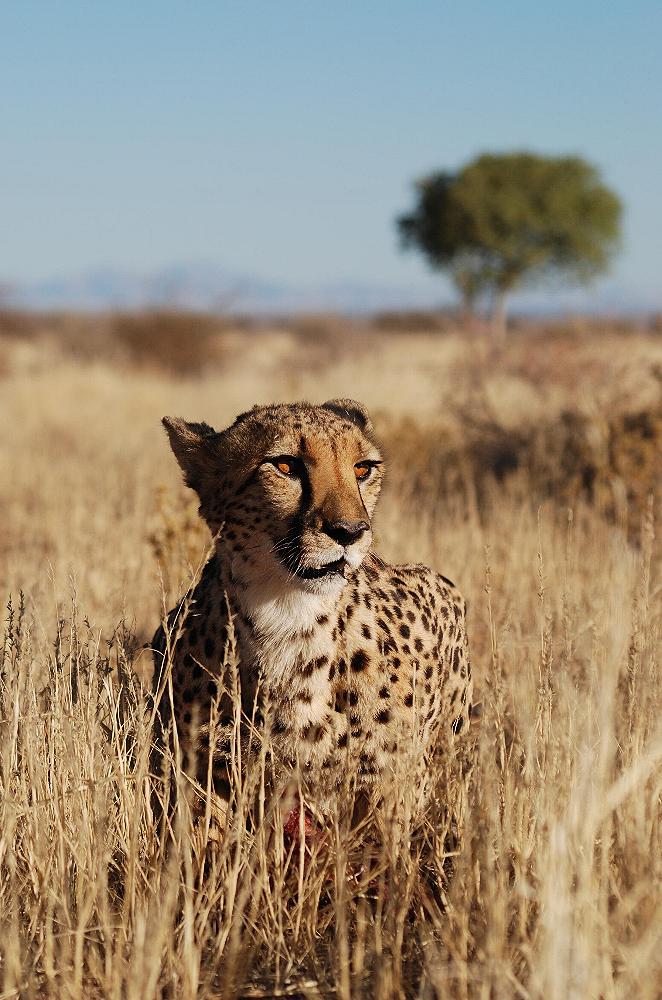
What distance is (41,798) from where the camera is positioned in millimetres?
2488

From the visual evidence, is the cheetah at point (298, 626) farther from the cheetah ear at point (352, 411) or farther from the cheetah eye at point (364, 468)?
the cheetah ear at point (352, 411)

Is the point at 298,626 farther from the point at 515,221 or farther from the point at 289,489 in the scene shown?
the point at 515,221

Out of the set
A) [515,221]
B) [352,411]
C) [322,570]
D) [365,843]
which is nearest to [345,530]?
[322,570]

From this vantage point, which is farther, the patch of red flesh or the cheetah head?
the patch of red flesh

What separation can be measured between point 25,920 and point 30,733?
0.37 meters

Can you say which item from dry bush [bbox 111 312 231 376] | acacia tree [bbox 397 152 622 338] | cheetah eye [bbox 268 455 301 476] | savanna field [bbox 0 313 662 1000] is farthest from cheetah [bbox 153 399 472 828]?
acacia tree [bbox 397 152 622 338]

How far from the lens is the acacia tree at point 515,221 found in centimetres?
3531

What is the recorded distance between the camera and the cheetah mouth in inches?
94.4

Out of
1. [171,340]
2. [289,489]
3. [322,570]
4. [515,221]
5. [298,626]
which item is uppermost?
[515,221]

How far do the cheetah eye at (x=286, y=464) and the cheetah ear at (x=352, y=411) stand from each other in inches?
11.7

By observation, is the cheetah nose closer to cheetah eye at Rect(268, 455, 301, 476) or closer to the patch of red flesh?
cheetah eye at Rect(268, 455, 301, 476)

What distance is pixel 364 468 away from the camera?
263cm

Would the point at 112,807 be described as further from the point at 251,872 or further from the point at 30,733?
the point at 251,872

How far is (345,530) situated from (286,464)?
0.80 feet
